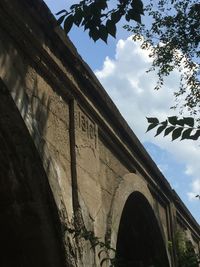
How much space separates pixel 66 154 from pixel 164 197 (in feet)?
11.9

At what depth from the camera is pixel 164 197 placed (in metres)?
7.86

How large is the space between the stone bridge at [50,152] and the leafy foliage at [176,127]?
1525 mm

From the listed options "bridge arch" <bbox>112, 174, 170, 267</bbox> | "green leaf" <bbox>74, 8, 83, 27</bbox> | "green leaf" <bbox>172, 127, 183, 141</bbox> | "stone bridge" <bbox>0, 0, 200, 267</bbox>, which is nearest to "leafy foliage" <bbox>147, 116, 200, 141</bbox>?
"green leaf" <bbox>172, 127, 183, 141</bbox>

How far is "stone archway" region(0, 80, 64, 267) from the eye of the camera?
3.87 m

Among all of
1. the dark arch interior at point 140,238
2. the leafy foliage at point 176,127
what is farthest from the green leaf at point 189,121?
the dark arch interior at point 140,238

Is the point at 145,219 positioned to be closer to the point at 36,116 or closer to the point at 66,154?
the point at 66,154

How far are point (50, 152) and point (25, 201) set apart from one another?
414 mm

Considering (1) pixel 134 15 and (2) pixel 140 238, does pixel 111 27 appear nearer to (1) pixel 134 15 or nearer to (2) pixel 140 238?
(1) pixel 134 15

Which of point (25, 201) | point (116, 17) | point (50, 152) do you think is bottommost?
point (25, 201)

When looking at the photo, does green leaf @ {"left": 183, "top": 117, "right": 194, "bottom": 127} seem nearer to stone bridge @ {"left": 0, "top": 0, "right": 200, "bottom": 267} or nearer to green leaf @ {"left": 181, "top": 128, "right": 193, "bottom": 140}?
green leaf @ {"left": 181, "top": 128, "right": 193, "bottom": 140}

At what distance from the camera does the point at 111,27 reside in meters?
2.82

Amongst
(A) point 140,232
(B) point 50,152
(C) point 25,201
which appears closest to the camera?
(C) point 25,201

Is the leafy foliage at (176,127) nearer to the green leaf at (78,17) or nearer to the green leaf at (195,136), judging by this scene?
the green leaf at (195,136)

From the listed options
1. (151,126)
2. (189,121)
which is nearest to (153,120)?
(151,126)
